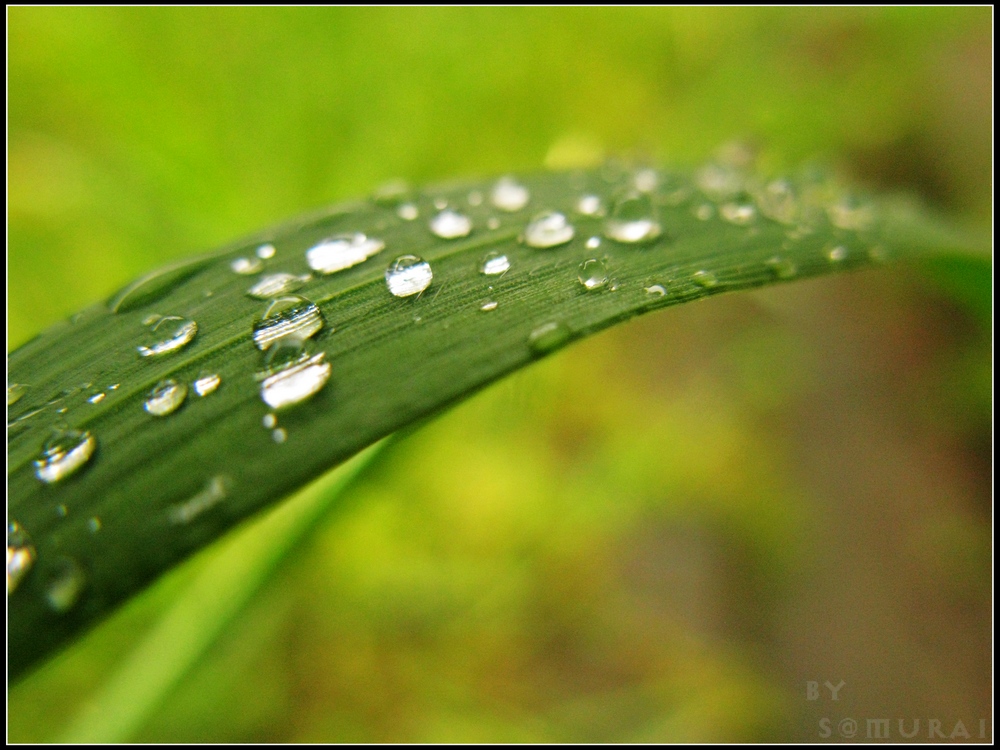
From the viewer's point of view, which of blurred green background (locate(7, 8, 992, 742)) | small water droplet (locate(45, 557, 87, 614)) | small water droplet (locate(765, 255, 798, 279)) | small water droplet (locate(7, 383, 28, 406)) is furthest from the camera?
blurred green background (locate(7, 8, 992, 742))

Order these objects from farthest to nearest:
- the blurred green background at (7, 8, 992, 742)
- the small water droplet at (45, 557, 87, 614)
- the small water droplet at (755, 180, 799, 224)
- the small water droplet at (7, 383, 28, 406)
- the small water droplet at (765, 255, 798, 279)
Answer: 1. the blurred green background at (7, 8, 992, 742)
2. the small water droplet at (755, 180, 799, 224)
3. the small water droplet at (765, 255, 798, 279)
4. the small water droplet at (7, 383, 28, 406)
5. the small water droplet at (45, 557, 87, 614)

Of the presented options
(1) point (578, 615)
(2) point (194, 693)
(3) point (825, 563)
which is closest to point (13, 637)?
(2) point (194, 693)

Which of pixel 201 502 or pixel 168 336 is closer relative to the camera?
pixel 201 502

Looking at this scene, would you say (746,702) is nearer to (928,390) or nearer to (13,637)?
(928,390)

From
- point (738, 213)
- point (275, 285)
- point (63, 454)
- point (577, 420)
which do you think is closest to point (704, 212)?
point (738, 213)

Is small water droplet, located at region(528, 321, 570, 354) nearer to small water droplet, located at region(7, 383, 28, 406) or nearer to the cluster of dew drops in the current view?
the cluster of dew drops

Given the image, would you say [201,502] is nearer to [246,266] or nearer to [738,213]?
[246,266]

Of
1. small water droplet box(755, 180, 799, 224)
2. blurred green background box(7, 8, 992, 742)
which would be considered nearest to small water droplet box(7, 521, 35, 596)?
small water droplet box(755, 180, 799, 224)
